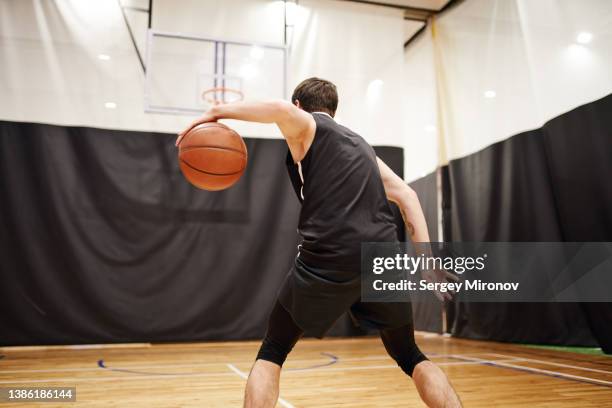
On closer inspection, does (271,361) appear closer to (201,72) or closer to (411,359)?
(411,359)

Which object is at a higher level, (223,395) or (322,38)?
(322,38)

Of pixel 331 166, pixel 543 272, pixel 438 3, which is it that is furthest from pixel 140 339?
pixel 438 3

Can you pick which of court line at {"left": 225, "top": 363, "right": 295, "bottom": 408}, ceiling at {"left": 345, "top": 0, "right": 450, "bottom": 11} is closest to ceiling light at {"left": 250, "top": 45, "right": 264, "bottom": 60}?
ceiling at {"left": 345, "top": 0, "right": 450, "bottom": 11}

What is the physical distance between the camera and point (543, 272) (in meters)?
5.35

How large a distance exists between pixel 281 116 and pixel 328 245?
1.59ft

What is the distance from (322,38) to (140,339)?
4.51 metres

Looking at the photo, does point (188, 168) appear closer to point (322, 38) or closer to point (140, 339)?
point (140, 339)

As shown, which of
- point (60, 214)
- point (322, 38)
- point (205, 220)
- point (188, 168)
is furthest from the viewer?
point (322, 38)

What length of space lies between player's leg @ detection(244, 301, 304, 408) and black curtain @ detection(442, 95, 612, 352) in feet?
12.2

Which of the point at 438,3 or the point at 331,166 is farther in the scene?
the point at 438,3

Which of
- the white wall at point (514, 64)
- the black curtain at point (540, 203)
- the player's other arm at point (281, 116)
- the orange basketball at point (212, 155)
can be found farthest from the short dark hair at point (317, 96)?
the white wall at point (514, 64)

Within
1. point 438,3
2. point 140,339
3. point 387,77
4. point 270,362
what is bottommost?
point 140,339

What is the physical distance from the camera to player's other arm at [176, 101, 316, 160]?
1861 millimetres

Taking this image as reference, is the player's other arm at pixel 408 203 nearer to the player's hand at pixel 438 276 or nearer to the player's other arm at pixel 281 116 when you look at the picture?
the player's hand at pixel 438 276
